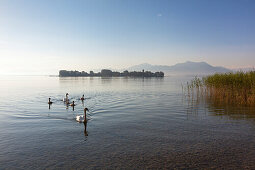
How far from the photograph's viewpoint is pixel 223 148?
13508 mm

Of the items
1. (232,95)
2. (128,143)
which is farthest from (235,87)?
(128,143)

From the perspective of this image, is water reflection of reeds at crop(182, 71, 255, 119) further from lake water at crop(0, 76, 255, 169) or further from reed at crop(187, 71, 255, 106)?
lake water at crop(0, 76, 255, 169)

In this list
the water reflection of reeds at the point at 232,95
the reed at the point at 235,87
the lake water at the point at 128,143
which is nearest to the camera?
the lake water at the point at 128,143

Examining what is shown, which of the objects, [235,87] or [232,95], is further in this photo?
[232,95]

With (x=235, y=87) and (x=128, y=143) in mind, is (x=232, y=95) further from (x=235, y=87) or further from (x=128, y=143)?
(x=128, y=143)

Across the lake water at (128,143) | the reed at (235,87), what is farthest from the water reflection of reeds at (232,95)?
the lake water at (128,143)

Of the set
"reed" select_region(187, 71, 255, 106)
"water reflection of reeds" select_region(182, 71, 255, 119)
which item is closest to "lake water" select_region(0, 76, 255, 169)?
"water reflection of reeds" select_region(182, 71, 255, 119)

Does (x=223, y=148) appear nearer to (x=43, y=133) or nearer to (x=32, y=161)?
(x=32, y=161)

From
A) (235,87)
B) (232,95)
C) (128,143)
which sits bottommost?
(128,143)

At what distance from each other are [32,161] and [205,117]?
784 inches

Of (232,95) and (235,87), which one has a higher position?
(235,87)

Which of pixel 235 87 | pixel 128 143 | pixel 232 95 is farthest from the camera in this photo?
pixel 232 95

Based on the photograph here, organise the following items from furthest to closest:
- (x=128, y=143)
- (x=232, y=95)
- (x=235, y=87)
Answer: (x=232, y=95)
(x=235, y=87)
(x=128, y=143)

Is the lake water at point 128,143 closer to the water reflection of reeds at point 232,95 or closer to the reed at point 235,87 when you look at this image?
the water reflection of reeds at point 232,95
